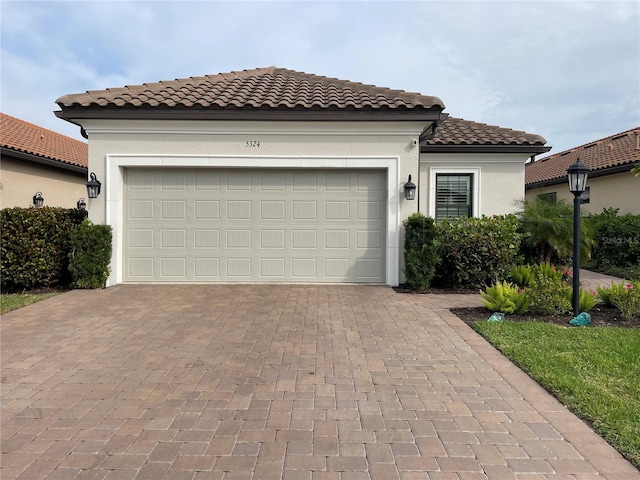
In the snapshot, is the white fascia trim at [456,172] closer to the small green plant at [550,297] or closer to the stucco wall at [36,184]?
the small green plant at [550,297]

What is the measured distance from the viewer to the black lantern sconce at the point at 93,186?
9.23m

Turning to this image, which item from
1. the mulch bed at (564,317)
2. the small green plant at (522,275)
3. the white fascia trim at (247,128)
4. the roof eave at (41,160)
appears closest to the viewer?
the mulch bed at (564,317)

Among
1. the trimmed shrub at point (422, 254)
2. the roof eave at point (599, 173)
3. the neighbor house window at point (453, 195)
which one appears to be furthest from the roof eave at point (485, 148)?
the roof eave at point (599, 173)

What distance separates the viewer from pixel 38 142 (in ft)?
Answer: 51.2

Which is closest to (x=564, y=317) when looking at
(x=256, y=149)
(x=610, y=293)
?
(x=610, y=293)

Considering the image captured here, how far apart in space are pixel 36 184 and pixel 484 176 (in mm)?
14412

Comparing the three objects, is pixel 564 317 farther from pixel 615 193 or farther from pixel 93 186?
pixel 615 193

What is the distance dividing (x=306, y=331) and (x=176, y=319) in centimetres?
215

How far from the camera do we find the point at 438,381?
4.21 meters

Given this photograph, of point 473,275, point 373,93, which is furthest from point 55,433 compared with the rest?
point 373,93

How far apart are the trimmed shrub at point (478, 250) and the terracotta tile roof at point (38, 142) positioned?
1280 cm

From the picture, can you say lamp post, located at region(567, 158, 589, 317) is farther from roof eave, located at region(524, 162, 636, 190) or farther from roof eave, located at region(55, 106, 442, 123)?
roof eave, located at region(524, 162, 636, 190)

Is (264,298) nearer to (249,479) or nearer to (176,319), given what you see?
(176,319)

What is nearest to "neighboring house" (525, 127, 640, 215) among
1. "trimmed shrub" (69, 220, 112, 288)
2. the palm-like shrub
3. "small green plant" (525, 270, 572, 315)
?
the palm-like shrub
